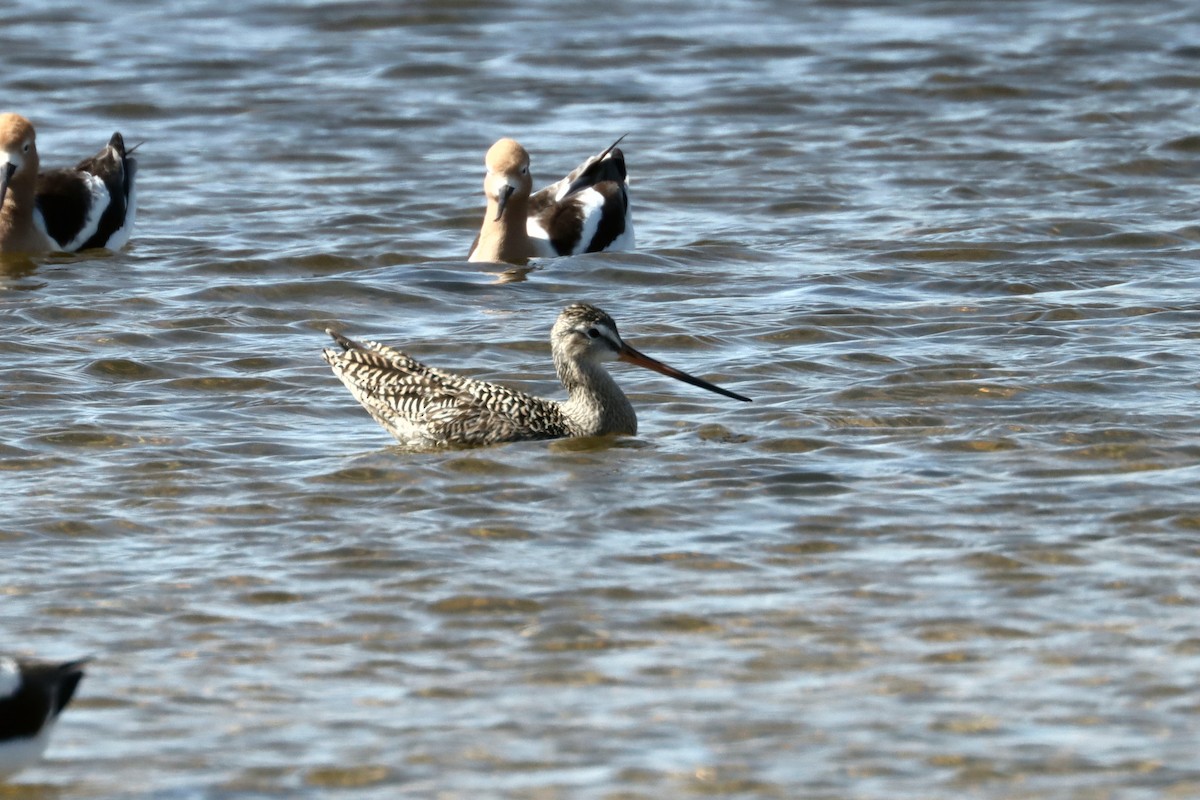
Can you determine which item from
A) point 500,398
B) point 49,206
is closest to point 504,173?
point 49,206

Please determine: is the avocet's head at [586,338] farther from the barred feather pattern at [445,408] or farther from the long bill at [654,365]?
the barred feather pattern at [445,408]

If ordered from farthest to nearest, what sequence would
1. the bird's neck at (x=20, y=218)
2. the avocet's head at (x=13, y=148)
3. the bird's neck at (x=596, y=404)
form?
the bird's neck at (x=20, y=218), the avocet's head at (x=13, y=148), the bird's neck at (x=596, y=404)

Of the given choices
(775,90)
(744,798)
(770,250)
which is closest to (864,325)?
(770,250)

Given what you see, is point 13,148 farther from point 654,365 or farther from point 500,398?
point 654,365

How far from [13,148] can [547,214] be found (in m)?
3.41

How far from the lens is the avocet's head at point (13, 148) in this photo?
14062mm

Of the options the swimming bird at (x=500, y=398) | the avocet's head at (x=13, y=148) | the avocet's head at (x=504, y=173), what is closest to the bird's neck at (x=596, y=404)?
the swimming bird at (x=500, y=398)

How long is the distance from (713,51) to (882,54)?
1.57 m

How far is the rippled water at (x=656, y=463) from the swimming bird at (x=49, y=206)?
1.24ft

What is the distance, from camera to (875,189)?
50.6ft

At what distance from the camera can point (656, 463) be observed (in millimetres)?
9336

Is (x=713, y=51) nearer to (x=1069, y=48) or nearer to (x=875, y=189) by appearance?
(x=1069, y=48)

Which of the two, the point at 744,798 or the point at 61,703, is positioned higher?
the point at 61,703

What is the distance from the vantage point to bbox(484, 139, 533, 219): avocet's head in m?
13.7
